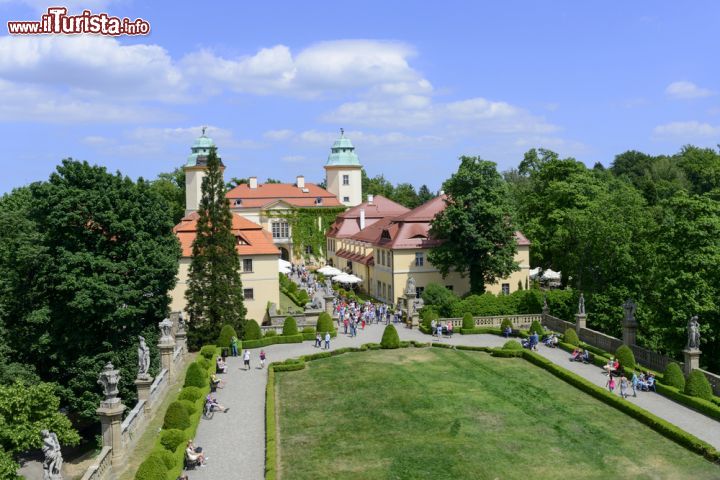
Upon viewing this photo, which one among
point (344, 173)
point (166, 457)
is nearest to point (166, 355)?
point (166, 457)

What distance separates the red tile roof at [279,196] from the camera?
3408 inches

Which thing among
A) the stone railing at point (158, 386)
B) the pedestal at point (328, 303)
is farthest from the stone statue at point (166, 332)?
the pedestal at point (328, 303)

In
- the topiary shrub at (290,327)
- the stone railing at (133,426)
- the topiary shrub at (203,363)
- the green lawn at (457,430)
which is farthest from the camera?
the topiary shrub at (290,327)

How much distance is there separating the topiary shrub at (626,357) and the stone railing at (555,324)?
879cm

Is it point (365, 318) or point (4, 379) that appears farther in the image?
point (365, 318)

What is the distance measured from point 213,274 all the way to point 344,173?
54.5 meters

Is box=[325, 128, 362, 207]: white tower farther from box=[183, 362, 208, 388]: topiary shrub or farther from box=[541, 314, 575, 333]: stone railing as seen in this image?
box=[183, 362, 208, 388]: topiary shrub

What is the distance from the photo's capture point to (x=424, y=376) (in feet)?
109

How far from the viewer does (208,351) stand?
36531 mm

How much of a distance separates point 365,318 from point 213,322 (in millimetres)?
12117

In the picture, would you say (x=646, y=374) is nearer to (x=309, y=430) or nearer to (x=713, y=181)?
(x=309, y=430)

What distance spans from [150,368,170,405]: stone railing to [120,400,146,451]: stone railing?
5.42ft

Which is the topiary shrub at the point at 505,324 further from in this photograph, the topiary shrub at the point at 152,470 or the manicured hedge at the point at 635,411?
the topiary shrub at the point at 152,470

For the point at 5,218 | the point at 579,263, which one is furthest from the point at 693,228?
the point at 5,218
